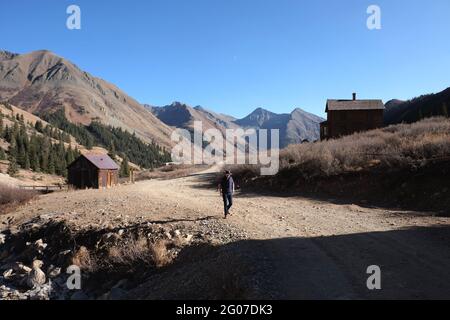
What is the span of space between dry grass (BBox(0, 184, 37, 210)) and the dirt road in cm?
817

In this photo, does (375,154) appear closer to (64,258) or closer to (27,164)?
(64,258)

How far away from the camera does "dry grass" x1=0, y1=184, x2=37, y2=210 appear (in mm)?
27562

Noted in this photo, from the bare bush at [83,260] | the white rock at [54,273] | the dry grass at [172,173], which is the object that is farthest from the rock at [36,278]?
the dry grass at [172,173]

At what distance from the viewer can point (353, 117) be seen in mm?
47812

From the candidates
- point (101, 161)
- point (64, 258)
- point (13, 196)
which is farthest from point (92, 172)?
point (64, 258)

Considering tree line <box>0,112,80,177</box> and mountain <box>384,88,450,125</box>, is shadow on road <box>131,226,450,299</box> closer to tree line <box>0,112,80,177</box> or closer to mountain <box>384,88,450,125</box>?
mountain <box>384,88,450,125</box>

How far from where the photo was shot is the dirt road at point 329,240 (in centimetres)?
762

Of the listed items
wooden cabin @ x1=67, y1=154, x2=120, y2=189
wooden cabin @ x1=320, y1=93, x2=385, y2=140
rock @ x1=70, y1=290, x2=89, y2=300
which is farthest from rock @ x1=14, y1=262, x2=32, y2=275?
wooden cabin @ x1=320, y1=93, x2=385, y2=140

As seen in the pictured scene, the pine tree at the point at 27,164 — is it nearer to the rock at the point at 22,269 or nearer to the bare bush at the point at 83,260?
the rock at the point at 22,269

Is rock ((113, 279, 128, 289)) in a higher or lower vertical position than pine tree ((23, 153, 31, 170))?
lower

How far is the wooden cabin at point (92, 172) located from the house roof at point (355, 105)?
1050 inches

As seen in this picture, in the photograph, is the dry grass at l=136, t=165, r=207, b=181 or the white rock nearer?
the white rock
